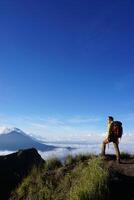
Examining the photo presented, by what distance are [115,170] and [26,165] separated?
35.5 feet

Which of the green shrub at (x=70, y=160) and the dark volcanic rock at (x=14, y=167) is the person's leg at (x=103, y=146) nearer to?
the green shrub at (x=70, y=160)

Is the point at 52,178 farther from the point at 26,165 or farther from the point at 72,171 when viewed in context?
the point at 26,165

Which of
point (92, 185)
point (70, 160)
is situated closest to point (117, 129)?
point (70, 160)

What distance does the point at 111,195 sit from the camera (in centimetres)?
1309

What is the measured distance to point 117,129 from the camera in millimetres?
16969

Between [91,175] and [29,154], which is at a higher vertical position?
[29,154]

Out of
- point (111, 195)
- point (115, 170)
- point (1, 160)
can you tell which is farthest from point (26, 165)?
point (111, 195)

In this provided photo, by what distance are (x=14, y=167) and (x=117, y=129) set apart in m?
9.78

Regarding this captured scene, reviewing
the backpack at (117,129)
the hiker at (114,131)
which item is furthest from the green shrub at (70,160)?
the backpack at (117,129)

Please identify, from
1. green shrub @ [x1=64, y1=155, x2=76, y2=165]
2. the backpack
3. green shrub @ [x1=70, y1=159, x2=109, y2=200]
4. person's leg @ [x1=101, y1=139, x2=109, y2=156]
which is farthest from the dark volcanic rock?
green shrub @ [x1=70, y1=159, x2=109, y2=200]

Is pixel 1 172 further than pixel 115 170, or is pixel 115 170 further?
pixel 1 172

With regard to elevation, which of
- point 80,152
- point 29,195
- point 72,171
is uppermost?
point 80,152

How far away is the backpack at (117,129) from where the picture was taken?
55.7ft

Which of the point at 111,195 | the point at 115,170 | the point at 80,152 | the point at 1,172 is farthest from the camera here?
the point at 1,172
